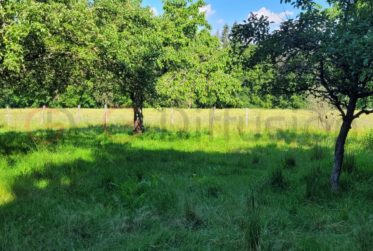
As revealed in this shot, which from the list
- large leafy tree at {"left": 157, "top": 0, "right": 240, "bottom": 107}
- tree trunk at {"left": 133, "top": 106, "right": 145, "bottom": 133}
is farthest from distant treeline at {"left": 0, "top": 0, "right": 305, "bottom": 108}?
tree trunk at {"left": 133, "top": 106, "right": 145, "bottom": 133}

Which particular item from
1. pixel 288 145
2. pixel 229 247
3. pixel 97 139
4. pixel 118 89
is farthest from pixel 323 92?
pixel 97 139

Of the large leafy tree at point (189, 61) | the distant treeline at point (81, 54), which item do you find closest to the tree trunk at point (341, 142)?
the distant treeline at point (81, 54)

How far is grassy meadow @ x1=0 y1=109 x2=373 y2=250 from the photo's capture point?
5.35 m

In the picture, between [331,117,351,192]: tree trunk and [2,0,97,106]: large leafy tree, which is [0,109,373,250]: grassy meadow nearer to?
[331,117,351,192]: tree trunk

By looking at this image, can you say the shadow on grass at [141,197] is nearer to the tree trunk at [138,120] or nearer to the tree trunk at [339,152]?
the tree trunk at [339,152]

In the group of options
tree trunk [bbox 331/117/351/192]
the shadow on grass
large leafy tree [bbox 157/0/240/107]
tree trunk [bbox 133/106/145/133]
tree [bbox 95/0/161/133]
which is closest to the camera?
the shadow on grass

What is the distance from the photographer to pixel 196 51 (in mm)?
22578

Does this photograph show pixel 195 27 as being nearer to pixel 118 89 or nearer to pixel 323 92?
pixel 118 89

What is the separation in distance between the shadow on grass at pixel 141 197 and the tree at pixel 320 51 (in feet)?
5.88

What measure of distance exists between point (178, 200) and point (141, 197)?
692 mm

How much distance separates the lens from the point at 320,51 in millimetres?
5871

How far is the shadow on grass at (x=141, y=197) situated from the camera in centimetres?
547

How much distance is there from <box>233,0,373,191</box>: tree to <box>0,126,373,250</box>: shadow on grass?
1792 mm

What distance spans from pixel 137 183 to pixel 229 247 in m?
3.46
